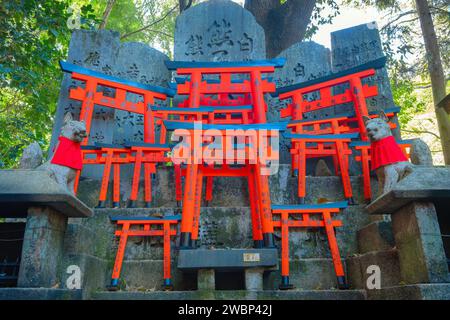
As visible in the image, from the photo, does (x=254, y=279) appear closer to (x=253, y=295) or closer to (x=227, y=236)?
(x=253, y=295)

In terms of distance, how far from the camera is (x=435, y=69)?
31.6 feet

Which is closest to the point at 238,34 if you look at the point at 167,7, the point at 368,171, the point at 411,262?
the point at 368,171

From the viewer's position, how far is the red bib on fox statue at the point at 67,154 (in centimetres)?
390

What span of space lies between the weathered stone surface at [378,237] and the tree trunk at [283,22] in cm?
723

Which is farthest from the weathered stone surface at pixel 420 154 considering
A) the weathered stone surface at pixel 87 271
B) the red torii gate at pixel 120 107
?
the weathered stone surface at pixel 87 271

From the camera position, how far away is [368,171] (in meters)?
5.22

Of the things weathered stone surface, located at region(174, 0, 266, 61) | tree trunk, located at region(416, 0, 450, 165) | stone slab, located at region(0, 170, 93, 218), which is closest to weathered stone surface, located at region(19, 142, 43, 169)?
stone slab, located at region(0, 170, 93, 218)

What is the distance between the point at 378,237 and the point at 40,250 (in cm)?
338

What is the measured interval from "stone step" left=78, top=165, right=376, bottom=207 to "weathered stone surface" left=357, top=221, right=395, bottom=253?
4.07ft

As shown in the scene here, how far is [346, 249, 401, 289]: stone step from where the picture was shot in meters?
3.44

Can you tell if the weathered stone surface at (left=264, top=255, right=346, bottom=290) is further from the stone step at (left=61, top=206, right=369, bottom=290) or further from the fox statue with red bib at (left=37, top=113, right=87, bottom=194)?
the fox statue with red bib at (left=37, top=113, right=87, bottom=194)

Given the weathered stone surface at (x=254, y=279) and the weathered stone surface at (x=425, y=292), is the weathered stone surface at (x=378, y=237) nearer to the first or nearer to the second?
the weathered stone surface at (x=425, y=292)
